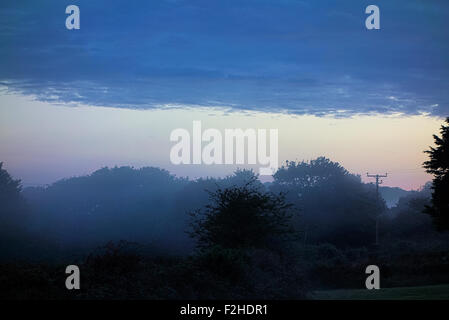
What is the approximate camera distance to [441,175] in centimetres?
2814

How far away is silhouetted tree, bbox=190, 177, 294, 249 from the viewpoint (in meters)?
26.4

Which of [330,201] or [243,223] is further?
[330,201]

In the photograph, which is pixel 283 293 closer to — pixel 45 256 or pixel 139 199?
Result: pixel 45 256

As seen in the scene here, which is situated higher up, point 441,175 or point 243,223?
point 441,175

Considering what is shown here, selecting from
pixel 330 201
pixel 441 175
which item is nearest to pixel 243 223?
pixel 441 175

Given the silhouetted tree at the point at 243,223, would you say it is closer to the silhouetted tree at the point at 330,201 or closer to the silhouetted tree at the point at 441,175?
the silhouetted tree at the point at 441,175

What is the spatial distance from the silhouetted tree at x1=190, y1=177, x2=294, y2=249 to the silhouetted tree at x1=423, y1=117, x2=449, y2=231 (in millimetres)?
7955

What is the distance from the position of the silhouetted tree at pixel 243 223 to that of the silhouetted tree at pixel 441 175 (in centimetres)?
796

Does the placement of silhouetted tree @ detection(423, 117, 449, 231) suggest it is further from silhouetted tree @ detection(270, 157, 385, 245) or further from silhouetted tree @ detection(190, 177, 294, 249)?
silhouetted tree @ detection(270, 157, 385, 245)

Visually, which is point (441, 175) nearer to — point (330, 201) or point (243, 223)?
point (243, 223)

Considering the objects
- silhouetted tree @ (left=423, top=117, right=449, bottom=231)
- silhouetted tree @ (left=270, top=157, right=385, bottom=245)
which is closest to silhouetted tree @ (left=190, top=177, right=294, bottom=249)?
silhouetted tree @ (left=423, top=117, right=449, bottom=231)

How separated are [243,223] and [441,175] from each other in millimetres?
11030

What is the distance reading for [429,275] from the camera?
114 feet
